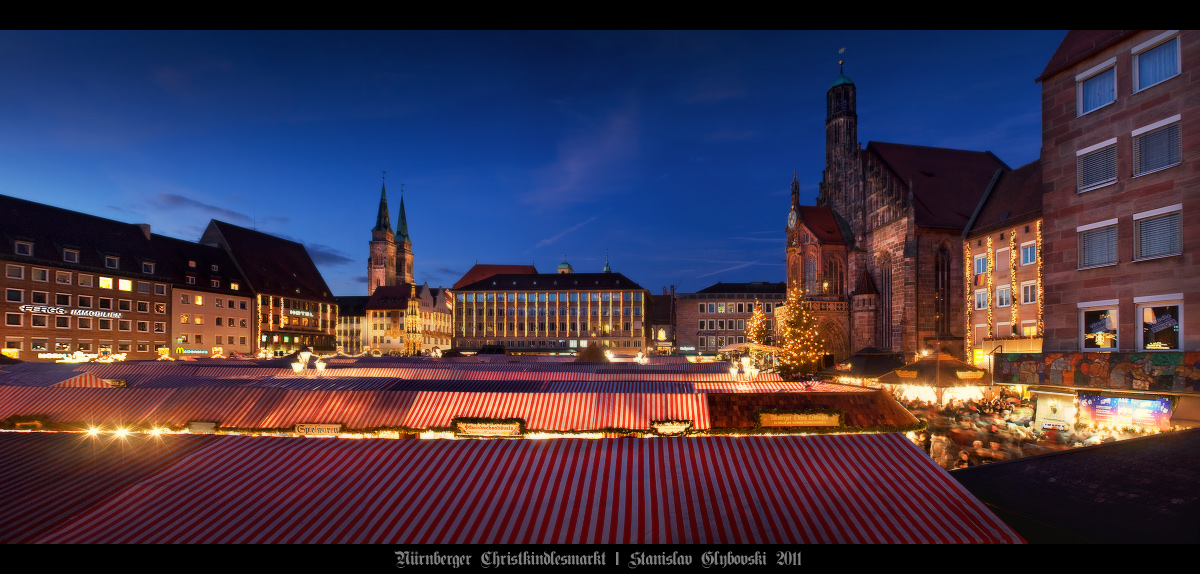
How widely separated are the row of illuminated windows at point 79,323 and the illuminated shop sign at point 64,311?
39cm

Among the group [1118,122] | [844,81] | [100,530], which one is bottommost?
[100,530]

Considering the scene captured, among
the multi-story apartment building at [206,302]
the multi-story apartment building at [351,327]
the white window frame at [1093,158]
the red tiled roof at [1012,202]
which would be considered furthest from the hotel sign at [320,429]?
the multi-story apartment building at [351,327]

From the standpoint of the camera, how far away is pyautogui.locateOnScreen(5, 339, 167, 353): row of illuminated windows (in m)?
55.2

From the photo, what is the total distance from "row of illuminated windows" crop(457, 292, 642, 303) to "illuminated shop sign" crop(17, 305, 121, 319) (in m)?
51.6

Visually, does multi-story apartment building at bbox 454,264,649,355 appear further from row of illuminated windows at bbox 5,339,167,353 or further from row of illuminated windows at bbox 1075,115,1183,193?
row of illuminated windows at bbox 1075,115,1183,193

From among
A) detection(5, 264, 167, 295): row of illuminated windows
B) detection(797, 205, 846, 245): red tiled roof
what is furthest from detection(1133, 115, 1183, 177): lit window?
detection(5, 264, 167, 295): row of illuminated windows

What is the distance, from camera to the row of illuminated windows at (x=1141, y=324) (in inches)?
617

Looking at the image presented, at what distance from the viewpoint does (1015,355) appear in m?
20.7

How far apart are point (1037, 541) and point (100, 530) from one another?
11.6 meters

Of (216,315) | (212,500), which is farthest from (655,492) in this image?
(216,315)

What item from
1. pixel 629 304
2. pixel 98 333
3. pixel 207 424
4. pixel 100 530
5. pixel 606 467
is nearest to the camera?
pixel 100 530

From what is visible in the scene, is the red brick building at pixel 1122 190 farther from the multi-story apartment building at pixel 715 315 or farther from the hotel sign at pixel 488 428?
the multi-story apartment building at pixel 715 315

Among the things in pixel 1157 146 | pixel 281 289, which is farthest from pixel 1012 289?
pixel 281 289
